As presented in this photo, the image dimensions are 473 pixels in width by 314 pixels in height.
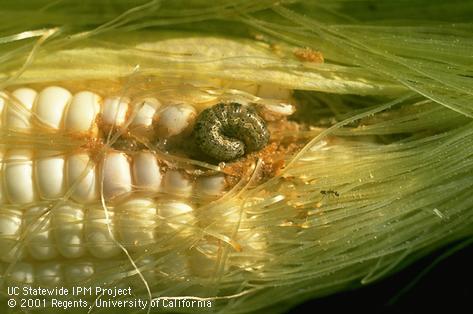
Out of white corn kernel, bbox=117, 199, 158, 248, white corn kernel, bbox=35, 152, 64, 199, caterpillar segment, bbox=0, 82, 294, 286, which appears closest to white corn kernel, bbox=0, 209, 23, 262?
caterpillar segment, bbox=0, 82, 294, 286

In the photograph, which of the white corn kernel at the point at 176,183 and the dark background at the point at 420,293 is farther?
the dark background at the point at 420,293

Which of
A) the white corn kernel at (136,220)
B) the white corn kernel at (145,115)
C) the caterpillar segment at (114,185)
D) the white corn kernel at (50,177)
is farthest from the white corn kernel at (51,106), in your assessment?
the white corn kernel at (136,220)

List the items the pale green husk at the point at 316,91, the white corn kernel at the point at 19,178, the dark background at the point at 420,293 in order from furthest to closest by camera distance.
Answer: the dark background at the point at 420,293 < the pale green husk at the point at 316,91 < the white corn kernel at the point at 19,178

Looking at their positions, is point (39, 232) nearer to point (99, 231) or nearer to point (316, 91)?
point (99, 231)

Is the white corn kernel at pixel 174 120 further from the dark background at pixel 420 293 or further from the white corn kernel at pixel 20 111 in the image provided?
the dark background at pixel 420 293

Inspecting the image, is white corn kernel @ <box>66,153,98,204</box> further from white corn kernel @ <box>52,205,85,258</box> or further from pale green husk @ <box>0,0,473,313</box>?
pale green husk @ <box>0,0,473,313</box>

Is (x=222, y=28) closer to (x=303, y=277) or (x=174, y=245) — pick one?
(x=174, y=245)

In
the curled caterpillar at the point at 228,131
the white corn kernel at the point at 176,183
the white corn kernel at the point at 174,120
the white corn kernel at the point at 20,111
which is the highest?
the white corn kernel at the point at 20,111

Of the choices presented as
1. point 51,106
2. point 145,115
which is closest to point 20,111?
point 51,106

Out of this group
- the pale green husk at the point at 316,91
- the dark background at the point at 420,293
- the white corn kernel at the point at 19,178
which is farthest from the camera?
the dark background at the point at 420,293
